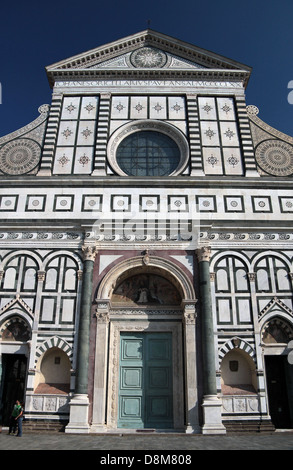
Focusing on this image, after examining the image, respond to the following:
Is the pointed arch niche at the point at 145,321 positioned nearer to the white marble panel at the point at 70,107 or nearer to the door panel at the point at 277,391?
the door panel at the point at 277,391

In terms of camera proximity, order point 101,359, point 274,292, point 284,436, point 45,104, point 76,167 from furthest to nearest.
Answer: point 45,104 < point 76,167 < point 274,292 < point 101,359 < point 284,436

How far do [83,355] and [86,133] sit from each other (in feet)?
28.6

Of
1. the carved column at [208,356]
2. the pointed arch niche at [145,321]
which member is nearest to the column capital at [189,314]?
the pointed arch niche at [145,321]

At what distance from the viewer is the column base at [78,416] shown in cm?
1184

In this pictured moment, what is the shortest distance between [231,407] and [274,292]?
3893mm

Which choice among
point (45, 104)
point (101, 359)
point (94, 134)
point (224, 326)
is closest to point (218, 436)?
point (224, 326)

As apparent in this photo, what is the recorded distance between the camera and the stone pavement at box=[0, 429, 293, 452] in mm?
8828

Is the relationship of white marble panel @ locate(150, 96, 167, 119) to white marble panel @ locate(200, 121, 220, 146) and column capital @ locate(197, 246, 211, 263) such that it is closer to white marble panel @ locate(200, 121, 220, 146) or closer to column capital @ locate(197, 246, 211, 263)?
white marble panel @ locate(200, 121, 220, 146)

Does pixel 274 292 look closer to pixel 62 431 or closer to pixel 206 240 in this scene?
pixel 206 240

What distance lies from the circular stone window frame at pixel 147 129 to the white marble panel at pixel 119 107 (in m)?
0.61

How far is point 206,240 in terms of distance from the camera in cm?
1419

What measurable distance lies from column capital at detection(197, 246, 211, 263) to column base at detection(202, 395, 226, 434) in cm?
429

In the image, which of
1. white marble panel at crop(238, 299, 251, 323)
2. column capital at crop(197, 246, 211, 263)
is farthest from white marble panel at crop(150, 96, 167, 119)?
white marble panel at crop(238, 299, 251, 323)

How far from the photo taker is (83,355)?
41.8 ft
